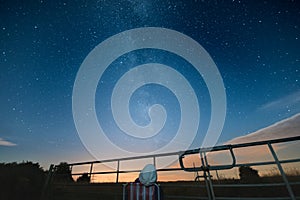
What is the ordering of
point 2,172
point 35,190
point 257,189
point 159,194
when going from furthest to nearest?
1. point 257,189
2. point 2,172
3. point 35,190
4. point 159,194

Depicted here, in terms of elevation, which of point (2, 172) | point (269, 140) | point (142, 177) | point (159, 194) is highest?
point (2, 172)

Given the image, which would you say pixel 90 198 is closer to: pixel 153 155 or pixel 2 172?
pixel 153 155

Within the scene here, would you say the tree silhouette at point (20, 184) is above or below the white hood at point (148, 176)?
above

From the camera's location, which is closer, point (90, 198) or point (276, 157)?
point (276, 157)

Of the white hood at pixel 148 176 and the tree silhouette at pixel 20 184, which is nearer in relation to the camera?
the white hood at pixel 148 176

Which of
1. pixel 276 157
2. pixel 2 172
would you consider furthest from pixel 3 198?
pixel 276 157

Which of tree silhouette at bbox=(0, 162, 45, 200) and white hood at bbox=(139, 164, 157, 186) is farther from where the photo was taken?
tree silhouette at bbox=(0, 162, 45, 200)

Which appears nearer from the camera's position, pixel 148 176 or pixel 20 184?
pixel 148 176

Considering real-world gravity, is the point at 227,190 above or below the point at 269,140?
below

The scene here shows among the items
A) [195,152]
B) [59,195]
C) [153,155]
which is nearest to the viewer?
[195,152]

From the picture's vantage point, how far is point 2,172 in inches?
218

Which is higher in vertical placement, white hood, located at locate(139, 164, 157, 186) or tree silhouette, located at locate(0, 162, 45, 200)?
tree silhouette, located at locate(0, 162, 45, 200)

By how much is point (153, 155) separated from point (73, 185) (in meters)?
2.92

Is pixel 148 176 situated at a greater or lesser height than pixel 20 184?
lesser
